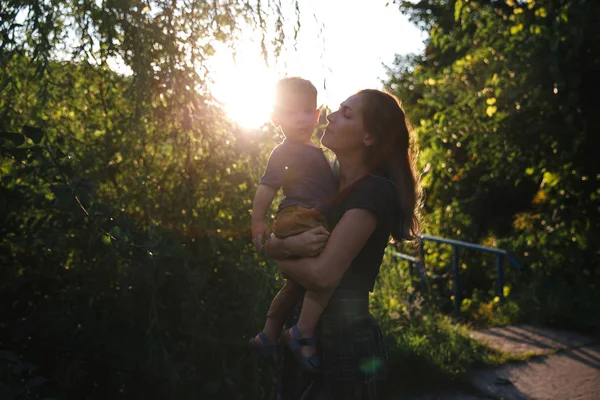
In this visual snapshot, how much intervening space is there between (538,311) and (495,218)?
3489 millimetres

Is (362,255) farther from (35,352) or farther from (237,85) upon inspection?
(35,352)

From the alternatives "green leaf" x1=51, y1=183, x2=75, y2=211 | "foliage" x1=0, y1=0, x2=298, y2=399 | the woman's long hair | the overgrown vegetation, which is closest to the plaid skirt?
the woman's long hair

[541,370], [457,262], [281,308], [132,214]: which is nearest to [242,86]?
[132,214]

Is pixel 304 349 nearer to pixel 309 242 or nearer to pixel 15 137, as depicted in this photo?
pixel 309 242

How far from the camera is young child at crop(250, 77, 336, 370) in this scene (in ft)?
7.18

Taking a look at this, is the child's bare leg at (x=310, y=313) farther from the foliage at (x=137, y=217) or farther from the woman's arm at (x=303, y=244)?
the foliage at (x=137, y=217)

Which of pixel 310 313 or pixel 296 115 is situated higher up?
pixel 296 115

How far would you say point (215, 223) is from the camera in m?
4.00

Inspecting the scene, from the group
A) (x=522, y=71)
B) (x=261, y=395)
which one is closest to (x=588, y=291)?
(x=522, y=71)

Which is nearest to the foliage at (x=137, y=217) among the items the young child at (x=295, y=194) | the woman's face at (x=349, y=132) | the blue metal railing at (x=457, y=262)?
the young child at (x=295, y=194)

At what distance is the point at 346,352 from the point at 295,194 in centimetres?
53

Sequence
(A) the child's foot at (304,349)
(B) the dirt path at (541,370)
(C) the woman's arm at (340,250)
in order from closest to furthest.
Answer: (C) the woman's arm at (340,250) → (A) the child's foot at (304,349) → (B) the dirt path at (541,370)

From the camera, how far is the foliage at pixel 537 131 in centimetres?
679

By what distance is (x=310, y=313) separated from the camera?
2.17 meters
